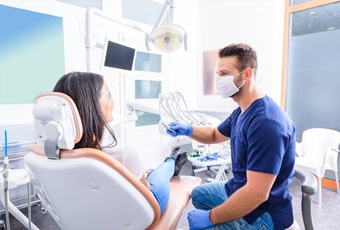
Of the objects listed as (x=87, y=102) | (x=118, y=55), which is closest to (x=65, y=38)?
(x=118, y=55)

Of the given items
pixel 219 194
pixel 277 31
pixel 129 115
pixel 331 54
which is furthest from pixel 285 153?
pixel 277 31

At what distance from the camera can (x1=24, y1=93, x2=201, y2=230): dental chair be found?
676 millimetres

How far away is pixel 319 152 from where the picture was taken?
8.22ft

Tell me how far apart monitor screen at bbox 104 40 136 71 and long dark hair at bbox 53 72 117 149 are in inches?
36.6

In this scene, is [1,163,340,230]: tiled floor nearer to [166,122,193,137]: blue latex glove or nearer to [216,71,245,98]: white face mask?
[166,122,193,137]: blue latex glove

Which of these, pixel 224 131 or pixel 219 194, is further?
pixel 224 131

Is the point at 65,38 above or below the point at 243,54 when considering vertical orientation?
above

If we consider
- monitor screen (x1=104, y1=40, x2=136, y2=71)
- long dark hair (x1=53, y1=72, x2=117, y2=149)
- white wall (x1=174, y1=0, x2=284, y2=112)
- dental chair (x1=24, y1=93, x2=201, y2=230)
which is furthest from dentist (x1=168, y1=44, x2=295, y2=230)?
white wall (x1=174, y1=0, x2=284, y2=112)

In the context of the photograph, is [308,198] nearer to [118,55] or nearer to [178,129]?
[178,129]

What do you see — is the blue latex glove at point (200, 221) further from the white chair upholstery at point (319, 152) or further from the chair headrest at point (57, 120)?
the white chair upholstery at point (319, 152)

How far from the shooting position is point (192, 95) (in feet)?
13.4

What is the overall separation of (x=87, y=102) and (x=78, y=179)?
30cm

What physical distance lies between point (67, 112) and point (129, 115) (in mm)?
1113

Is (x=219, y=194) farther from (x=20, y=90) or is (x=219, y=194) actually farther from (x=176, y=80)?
(x=176, y=80)
